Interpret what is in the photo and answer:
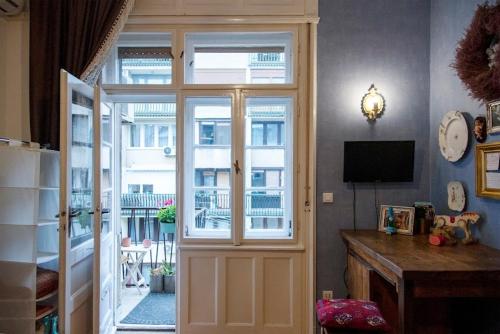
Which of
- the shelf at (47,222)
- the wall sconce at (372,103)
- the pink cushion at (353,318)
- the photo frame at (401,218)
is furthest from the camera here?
the wall sconce at (372,103)

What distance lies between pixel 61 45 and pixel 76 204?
1.36 metres

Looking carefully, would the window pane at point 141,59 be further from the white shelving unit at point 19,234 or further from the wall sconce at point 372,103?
the wall sconce at point 372,103

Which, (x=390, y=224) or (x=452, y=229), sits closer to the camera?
(x=452, y=229)

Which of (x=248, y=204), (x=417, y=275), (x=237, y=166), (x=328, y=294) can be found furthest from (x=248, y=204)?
(x=417, y=275)

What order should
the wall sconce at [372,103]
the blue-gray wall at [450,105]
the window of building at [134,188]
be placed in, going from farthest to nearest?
the window of building at [134,188] → the wall sconce at [372,103] → the blue-gray wall at [450,105]

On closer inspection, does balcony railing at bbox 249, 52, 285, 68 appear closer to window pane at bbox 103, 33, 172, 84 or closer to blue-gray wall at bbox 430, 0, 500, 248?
window pane at bbox 103, 33, 172, 84

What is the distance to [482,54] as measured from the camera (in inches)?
78.8

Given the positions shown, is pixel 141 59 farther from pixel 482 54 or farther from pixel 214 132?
pixel 482 54

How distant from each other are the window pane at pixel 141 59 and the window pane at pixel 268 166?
2.88 feet

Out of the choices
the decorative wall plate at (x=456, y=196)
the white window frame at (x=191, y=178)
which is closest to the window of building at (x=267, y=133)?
the white window frame at (x=191, y=178)

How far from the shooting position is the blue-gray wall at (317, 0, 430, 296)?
8.97 ft

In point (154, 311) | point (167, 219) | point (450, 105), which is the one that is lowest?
point (154, 311)

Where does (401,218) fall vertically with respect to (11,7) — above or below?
below

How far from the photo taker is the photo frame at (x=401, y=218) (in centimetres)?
248
